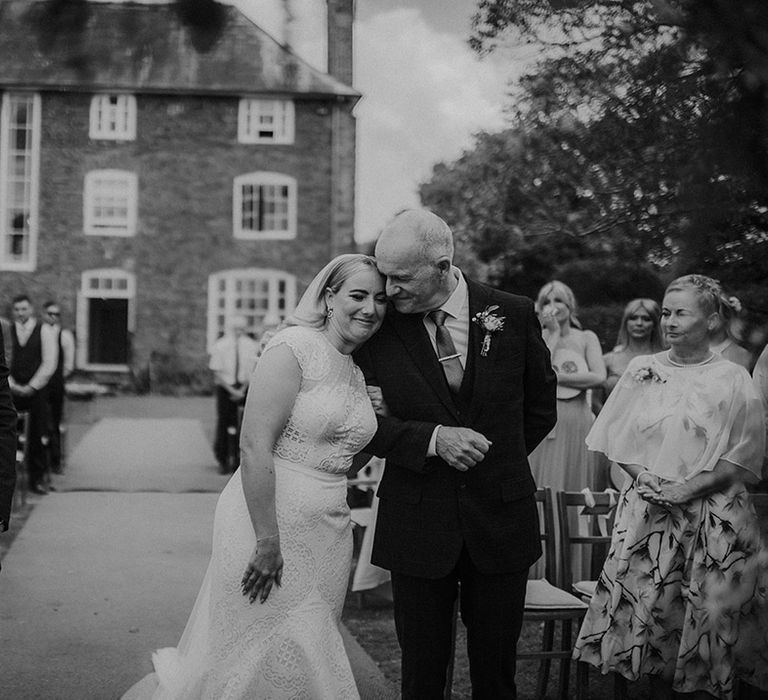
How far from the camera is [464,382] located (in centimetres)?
309

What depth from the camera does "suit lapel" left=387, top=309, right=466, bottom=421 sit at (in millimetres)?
3055

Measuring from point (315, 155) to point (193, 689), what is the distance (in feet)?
74.3

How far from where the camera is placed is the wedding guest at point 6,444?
10.3 ft

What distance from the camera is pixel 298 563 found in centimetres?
315

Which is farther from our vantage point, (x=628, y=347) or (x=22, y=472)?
(x=22, y=472)

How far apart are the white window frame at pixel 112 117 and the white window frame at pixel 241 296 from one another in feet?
78.2

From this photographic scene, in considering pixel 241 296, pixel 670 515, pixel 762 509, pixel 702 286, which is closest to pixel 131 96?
pixel 702 286

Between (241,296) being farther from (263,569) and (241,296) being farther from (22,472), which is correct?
(263,569)

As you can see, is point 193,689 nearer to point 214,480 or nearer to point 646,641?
point 646,641

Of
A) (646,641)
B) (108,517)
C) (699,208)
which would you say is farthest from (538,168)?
(108,517)

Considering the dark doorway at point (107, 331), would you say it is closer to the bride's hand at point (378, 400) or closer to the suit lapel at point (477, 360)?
the bride's hand at point (378, 400)

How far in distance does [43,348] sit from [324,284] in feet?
24.4

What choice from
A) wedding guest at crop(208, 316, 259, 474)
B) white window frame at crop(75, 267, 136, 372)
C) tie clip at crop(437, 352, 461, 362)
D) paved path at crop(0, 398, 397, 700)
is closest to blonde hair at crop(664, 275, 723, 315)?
tie clip at crop(437, 352, 461, 362)

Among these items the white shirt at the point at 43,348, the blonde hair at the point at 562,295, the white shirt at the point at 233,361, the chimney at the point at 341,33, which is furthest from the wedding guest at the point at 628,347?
the white shirt at the point at 233,361
